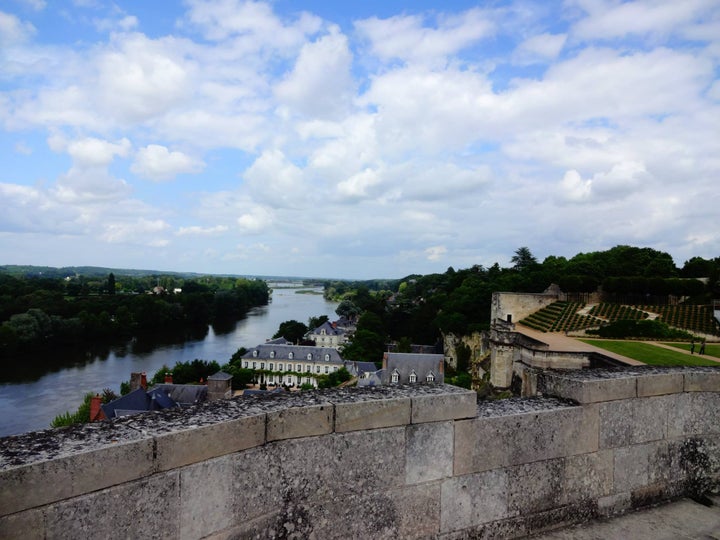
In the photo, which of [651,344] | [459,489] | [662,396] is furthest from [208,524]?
[651,344]

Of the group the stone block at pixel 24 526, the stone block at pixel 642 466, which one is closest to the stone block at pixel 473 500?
the stone block at pixel 642 466

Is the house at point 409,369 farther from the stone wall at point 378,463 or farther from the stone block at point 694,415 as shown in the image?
the stone wall at point 378,463

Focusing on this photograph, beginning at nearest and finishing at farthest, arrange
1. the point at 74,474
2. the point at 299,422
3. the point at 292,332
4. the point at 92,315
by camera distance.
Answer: the point at 74,474 < the point at 299,422 < the point at 92,315 < the point at 292,332

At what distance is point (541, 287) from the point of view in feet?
163

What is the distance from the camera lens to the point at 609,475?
3.90m

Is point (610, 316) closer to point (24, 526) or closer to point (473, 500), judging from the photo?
point (473, 500)

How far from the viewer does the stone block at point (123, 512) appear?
2.21m

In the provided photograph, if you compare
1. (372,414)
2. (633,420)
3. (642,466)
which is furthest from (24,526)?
(642,466)

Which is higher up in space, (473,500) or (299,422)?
(299,422)

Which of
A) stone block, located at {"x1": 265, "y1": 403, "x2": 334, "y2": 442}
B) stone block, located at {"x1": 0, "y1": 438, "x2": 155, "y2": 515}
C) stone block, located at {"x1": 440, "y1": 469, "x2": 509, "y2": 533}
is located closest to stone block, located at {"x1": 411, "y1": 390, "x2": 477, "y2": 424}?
stone block, located at {"x1": 440, "y1": 469, "x2": 509, "y2": 533}

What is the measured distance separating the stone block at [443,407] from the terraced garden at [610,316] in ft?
95.4

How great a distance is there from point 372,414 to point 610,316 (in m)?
34.7

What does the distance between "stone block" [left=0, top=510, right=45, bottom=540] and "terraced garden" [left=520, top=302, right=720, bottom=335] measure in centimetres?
3148

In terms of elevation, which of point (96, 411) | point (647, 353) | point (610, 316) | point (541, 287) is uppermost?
point (541, 287)
